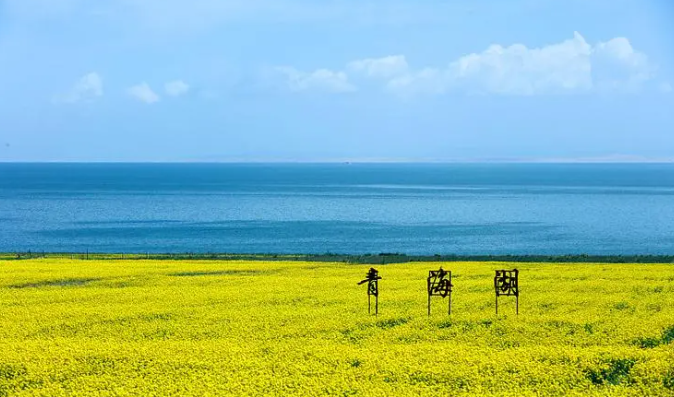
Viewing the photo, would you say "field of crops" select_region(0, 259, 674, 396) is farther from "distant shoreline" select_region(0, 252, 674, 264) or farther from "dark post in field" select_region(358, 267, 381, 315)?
"distant shoreline" select_region(0, 252, 674, 264)

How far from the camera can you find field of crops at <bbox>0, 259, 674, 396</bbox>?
2267 cm

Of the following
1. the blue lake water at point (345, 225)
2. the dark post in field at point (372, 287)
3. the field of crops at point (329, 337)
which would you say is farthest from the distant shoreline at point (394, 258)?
the dark post in field at point (372, 287)

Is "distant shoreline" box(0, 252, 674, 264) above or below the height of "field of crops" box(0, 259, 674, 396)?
below

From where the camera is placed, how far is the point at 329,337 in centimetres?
2781

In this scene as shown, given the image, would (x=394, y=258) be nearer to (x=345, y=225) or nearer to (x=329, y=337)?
(x=329, y=337)

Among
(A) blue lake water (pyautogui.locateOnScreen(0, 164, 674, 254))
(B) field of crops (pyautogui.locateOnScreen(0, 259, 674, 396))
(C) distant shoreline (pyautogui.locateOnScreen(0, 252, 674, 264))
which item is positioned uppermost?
(B) field of crops (pyautogui.locateOnScreen(0, 259, 674, 396))

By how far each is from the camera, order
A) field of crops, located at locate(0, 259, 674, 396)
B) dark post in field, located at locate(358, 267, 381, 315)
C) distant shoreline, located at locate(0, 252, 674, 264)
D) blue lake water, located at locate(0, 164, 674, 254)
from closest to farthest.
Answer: field of crops, located at locate(0, 259, 674, 396) → dark post in field, located at locate(358, 267, 381, 315) → distant shoreline, located at locate(0, 252, 674, 264) → blue lake water, located at locate(0, 164, 674, 254)

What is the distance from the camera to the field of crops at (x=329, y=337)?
74.4ft

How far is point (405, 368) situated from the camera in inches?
937

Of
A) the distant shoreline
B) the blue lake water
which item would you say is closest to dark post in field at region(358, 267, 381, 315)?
→ the distant shoreline

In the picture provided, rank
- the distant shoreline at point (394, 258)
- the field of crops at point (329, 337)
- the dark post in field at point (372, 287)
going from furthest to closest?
the distant shoreline at point (394, 258) < the dark post in field at point (372, 287) < the field of crops at point (329, 337)

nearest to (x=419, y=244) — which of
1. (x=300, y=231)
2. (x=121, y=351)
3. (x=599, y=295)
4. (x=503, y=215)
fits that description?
(x=300, y=231)

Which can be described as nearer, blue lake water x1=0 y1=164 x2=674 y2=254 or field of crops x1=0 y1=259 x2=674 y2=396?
field of crops x1=0 y1=259 x2=674 y2=396

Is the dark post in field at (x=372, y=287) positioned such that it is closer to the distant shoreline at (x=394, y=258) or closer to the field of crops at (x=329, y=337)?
the field of crops at (x=329, y=337)
